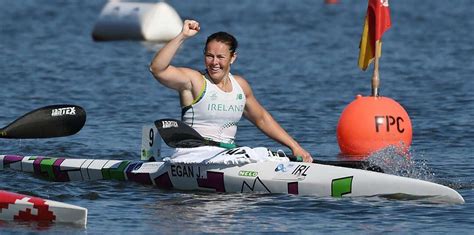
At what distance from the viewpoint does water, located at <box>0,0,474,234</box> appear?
40.9 ft

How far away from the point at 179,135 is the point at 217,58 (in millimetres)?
863

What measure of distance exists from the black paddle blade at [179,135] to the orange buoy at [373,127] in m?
3.49

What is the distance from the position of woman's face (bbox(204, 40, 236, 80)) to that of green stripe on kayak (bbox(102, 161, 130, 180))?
148 centimetres

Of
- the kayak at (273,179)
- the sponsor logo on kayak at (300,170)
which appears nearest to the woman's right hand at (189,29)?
the kayak at (273,179)

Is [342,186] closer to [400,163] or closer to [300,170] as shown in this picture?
[300,170]

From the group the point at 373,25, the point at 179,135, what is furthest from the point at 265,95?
the point at 179,135

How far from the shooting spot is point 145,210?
42.2 feet

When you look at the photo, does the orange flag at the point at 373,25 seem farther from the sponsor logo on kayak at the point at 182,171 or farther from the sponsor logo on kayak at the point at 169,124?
the sponsor logo on kayak at the point at 169,124

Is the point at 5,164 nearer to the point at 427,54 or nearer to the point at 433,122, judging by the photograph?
the point at 433,122

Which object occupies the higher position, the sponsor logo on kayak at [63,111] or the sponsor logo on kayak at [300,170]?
the sponsor logo on kayak at [63,111]

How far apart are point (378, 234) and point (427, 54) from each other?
1939 centimetres

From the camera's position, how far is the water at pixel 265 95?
12469 mm

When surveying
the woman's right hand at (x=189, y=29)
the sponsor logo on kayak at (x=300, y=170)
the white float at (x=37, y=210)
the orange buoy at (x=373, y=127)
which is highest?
the woman's right hand at (x=189, y=29)

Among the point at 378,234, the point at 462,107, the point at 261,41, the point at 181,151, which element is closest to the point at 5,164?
the point at 181,151
